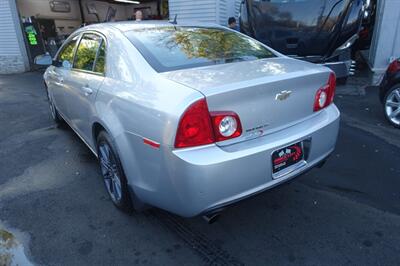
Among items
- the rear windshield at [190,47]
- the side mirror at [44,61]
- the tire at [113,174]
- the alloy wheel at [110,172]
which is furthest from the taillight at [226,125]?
the side mirror at [44,61]

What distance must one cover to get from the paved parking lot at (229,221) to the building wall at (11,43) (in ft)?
34.2

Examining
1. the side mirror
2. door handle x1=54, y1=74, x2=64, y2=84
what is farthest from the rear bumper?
the side mirror

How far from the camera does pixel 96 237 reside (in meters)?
2.44

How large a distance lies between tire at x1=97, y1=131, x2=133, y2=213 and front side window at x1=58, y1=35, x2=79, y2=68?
1240mm

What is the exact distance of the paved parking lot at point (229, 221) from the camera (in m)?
2.20

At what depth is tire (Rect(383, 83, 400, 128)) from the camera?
4352 millimetres

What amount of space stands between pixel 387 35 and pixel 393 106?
126 inches

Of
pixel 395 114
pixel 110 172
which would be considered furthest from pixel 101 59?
pixel 395 114

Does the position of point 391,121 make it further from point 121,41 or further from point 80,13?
point 80,13

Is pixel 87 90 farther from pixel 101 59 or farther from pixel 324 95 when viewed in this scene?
pixel 324 95

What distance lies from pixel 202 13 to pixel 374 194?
6.67m

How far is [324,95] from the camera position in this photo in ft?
8.06

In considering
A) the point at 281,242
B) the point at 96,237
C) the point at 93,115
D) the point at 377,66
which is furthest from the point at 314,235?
the point at 377,66

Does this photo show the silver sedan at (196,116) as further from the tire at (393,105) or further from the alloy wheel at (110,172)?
the tire at (393,105)
